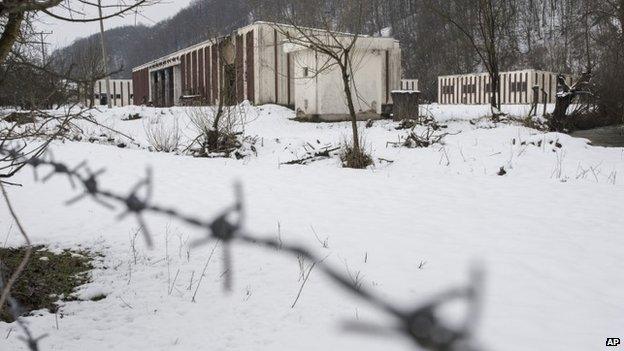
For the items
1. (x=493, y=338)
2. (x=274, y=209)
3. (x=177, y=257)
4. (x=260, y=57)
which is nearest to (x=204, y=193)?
(x=274, y=209)

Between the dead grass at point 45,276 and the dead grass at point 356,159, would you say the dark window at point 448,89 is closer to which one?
the dead grass at point 356,159

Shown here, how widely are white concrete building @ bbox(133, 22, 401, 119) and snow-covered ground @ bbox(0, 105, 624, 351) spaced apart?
783cm

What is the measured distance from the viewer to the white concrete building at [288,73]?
71.1 feet

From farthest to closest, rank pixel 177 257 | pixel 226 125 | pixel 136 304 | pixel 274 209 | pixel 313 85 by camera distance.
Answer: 1. pixel 313 85
2. pixel 226 125
3. pixel 274 209
4. pixel 177 257
5. pixel 136 304

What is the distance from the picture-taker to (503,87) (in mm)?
38625

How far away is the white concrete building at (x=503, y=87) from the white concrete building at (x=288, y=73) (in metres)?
14.2

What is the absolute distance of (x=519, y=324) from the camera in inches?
127

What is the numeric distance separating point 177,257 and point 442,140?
10130mm

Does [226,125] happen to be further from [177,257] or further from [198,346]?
[198,346]

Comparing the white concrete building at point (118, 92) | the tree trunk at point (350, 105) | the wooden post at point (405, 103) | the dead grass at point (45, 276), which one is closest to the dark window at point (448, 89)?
the wooden post at point (405, 103)

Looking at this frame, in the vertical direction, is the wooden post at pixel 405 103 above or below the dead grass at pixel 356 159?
above

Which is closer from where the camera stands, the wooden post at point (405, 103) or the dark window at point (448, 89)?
the wooden post at point (405, 103)


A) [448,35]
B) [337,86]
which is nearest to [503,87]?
[448,35]

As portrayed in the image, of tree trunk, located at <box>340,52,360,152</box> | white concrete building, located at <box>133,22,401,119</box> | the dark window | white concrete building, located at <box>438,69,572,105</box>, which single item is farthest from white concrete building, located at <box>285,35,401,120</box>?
the dark window
